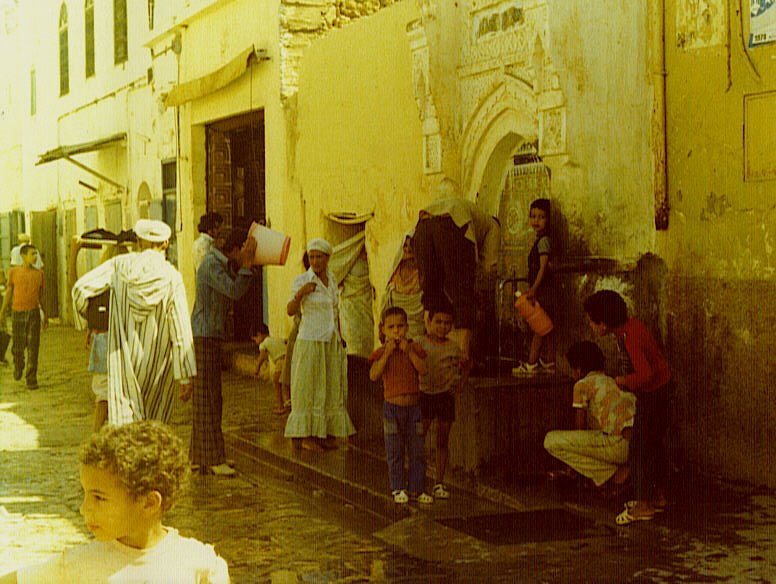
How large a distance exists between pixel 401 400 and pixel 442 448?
0.47m

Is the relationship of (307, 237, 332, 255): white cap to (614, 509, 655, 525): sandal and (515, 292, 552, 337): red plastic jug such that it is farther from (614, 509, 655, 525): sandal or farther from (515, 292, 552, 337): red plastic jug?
(614, 509, 655, 525): sandal

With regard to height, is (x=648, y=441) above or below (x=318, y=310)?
below


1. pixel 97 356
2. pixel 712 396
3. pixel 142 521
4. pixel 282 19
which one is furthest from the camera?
pixel 282 19

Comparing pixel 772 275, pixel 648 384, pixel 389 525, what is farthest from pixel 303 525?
pixel 772 275

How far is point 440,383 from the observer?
27.5ft

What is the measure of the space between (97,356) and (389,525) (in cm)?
304

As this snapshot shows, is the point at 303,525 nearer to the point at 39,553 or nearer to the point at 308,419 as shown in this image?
the point at 39,553

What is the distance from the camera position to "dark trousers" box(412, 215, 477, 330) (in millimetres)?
10641

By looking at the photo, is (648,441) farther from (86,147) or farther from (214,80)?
(86,147)

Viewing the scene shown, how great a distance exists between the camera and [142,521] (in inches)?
117

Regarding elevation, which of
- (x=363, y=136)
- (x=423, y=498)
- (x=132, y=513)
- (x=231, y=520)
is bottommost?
(x=231, y=520)

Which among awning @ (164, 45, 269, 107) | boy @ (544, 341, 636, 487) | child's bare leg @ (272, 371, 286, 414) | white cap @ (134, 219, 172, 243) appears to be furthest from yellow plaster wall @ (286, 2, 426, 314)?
boy @ (544, 341, 636, 487)

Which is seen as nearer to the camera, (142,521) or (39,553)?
(142,521)

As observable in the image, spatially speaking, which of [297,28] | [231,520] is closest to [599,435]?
[231,520]
